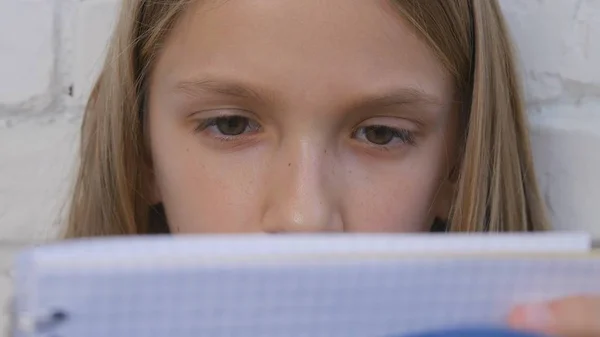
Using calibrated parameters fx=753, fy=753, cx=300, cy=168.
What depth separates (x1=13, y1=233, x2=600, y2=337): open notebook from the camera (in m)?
0.27

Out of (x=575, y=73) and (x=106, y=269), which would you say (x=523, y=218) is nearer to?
(x=575, y=73)

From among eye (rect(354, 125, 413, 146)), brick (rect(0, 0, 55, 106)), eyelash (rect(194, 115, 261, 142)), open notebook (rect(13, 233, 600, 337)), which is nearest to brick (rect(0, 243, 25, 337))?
brick (rect(0, 0, 55, 106))

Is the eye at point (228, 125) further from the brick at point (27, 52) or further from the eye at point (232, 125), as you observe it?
the brick at point (27, 52)

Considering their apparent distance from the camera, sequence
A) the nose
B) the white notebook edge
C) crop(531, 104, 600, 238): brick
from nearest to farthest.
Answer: the white notebook edge
the nose
crop(531, 104, 600, 238): brick

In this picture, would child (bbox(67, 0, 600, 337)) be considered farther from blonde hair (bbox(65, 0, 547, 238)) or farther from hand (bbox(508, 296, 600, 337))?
hand (bbox(508, 296, 600, 337))

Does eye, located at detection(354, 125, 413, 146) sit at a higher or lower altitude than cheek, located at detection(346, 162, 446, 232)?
higher

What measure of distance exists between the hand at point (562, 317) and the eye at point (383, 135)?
0.27 meters

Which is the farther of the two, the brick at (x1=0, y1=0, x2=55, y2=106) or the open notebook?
the brick at (x1=0, y1=0, x2=55, y2=106)

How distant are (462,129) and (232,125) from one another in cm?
18

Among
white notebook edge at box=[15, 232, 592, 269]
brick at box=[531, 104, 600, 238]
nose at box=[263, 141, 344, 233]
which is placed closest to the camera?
white notebook edge at box=[15, 232, 592, 269]

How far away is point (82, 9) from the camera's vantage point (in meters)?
0.68

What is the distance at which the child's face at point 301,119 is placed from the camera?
52cm

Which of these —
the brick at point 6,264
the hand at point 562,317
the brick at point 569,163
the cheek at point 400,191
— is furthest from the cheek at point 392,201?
the brick at point 6,264

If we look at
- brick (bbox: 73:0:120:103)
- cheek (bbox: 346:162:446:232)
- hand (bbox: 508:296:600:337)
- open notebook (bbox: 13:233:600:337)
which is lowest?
hand (bbox: 508:296:600:337)
